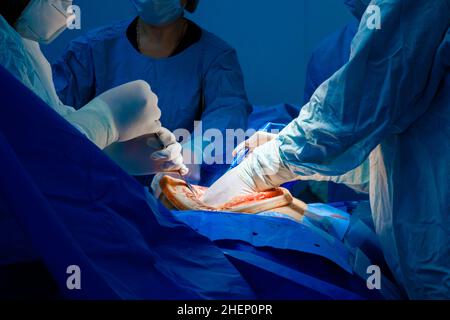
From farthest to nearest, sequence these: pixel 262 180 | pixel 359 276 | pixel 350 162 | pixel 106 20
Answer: pixel 106 20 < pixel 262 180 < pixel 350 162 < pixel 359 276

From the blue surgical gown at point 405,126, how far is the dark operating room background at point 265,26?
8.09ft

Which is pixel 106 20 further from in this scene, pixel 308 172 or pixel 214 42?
pixel 308 172

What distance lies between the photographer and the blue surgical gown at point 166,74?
298 cm

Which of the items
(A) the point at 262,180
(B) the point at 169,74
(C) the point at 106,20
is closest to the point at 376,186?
(A) the point at 262,180

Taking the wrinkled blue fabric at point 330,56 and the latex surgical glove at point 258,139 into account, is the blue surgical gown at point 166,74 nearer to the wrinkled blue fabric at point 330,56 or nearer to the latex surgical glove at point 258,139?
the wrinkled blue fabric at point 330,56

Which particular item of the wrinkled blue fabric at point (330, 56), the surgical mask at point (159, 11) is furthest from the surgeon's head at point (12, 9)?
the wrinkled blue fabric at point (330, 56)

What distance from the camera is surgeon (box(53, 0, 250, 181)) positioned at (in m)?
2.97

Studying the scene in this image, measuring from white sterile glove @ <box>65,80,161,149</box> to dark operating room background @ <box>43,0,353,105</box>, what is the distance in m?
2.26

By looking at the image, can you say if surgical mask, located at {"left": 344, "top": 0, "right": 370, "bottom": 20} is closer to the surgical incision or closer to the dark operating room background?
the surgical incision

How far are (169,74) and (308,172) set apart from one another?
1.42m

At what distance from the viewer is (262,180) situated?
6.27 feet

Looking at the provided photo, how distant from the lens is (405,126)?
1.47 metres

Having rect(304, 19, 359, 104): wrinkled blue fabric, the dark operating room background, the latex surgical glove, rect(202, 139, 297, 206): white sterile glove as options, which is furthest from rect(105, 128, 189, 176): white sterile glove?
the dark operating room background
